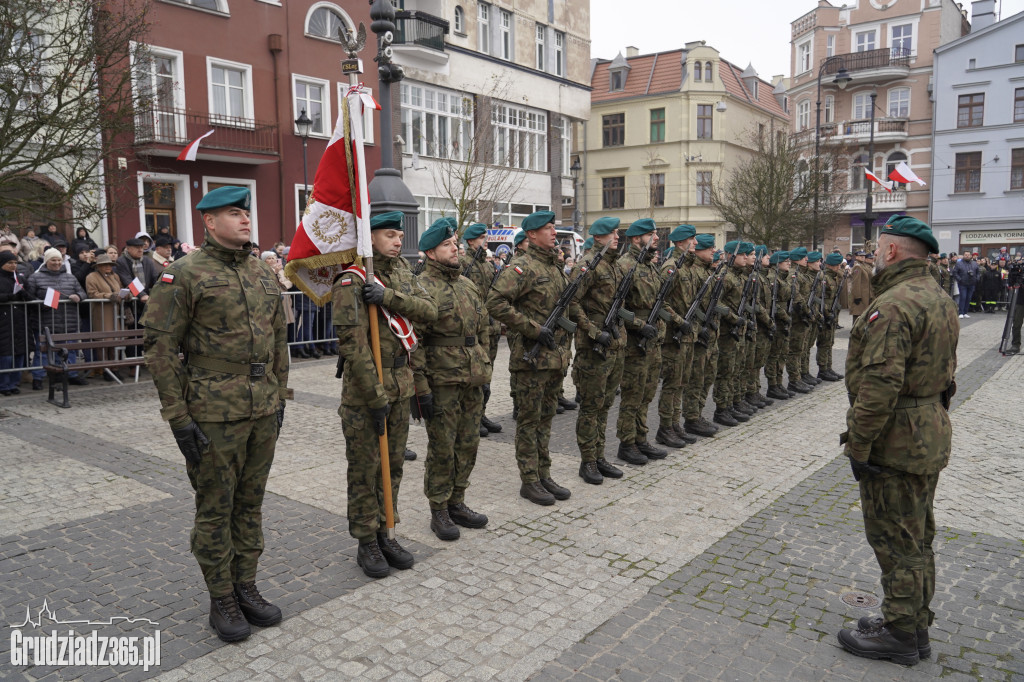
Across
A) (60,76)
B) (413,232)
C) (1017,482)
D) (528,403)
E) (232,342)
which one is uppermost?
(60,76)

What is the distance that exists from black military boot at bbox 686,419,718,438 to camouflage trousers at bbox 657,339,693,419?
519mm

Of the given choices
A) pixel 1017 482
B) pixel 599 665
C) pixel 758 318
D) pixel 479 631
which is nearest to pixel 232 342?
pixel 479 631

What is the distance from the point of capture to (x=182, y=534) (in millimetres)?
5297

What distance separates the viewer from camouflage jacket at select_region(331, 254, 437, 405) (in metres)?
4.44

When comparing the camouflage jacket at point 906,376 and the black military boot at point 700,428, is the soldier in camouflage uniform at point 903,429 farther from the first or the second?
the black military boot at point 700,428

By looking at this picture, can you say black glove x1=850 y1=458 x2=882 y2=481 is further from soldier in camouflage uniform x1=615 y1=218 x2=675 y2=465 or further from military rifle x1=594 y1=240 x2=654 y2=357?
soldier in camouflage uniform x1=615 y1=218 x2=675 y2=465

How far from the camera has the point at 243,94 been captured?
22.2 metres

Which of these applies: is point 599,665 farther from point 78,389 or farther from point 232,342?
point 78,389

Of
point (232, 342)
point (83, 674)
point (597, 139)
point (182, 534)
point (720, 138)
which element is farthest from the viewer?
point (597, 139)

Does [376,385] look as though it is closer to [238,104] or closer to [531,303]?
→ [531,303]

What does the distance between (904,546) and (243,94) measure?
22.8m

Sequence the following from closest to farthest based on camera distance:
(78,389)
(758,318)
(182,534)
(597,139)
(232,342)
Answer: (232,342)
(182,534)
(758,318)
(78,389)
(597,139)

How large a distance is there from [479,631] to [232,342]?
2.05 m

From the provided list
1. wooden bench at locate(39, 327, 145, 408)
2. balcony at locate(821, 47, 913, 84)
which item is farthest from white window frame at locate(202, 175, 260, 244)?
balcony at locate(821, 47, 913, 84)
